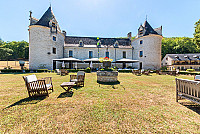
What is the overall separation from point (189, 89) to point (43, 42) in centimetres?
2338

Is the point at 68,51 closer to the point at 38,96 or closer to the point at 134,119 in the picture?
the point at 38,96

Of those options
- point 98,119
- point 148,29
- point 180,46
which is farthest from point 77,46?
point 180,46

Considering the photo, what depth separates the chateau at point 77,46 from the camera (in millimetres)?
18256

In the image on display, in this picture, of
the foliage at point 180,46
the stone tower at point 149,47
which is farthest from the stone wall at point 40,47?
the foliage at point 180,46

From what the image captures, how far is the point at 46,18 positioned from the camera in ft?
64.6

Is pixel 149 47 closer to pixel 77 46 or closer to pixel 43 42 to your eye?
pixel 77 46

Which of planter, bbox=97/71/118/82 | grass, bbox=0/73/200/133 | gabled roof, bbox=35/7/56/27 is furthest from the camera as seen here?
gabled roof, bbox=35/7/56/27

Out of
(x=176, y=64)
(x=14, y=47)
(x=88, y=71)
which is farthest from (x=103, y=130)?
(x=14, y=47)

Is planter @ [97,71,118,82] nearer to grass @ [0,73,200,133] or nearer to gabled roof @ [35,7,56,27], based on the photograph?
grass @ [0,73,200,133]

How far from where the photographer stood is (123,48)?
2427 centimetres

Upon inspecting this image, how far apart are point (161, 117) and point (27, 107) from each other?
456cm

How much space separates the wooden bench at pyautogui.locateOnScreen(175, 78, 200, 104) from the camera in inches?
108

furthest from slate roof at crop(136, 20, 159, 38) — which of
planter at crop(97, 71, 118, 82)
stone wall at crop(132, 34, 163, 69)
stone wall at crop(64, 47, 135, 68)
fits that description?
planter at crop(97, 71, 118, 82)

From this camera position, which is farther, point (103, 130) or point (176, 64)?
point (176, 64)
